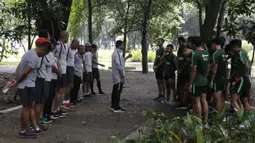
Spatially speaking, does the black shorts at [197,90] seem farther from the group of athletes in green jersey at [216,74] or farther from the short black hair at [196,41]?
the short black hair at [196,41]

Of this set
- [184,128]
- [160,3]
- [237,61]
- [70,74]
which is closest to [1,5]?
[70,74]

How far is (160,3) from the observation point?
2584 cm

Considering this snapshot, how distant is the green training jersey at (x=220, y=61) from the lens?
8.01 metres

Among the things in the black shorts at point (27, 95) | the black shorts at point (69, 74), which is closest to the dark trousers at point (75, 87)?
the black shorts at point (69, 74)

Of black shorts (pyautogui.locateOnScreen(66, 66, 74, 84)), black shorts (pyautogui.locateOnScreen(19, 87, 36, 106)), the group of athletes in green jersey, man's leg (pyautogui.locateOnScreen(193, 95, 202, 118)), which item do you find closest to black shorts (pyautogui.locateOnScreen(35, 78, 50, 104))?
black shorts (pyautogui.locateOnScreen(19, 87, 36, 106))

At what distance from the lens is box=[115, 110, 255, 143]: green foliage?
3463 mm

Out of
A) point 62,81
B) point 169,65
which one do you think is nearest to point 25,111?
point 62,81

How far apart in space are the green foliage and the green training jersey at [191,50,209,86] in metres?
3.45

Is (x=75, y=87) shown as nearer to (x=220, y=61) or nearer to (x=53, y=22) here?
(x=53, y=22)

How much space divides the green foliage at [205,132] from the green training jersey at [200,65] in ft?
11.3

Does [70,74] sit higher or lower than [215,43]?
lower

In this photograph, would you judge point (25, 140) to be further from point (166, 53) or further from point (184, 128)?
point (166, 53)

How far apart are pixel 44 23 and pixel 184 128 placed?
8662mm

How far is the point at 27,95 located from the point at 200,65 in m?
3.21
